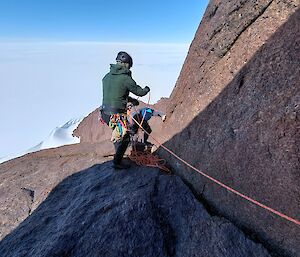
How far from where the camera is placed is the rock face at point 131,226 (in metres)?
4.70

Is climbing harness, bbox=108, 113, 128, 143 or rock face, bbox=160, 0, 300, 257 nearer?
rock face, bbox=160, 0, 300, 257

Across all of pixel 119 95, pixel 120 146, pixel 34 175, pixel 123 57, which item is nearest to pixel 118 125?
pixel 120 146

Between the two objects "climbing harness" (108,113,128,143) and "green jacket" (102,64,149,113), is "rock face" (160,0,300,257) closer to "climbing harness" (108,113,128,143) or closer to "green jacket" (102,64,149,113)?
"climbing harness" (108,113,128,143)

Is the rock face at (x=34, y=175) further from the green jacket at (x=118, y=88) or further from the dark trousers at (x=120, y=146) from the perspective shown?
the green jacket at (x=118, y=88)

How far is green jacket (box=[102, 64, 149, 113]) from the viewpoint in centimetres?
662

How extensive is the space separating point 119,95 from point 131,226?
10.1 feet

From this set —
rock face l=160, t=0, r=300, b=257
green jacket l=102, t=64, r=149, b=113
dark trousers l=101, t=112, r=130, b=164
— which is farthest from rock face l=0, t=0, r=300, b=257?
green jacket l=102, t=64, r=149, b=113

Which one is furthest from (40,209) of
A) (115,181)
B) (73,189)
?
(115,181)

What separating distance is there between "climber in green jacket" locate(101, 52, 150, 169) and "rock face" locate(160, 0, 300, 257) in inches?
52.6

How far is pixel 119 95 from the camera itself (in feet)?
22.4

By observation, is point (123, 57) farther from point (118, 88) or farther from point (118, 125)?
point (118, 125)

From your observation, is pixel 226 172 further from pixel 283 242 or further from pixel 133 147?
pixel 133 147

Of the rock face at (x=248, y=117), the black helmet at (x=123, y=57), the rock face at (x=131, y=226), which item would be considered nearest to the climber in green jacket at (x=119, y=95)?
the black helmet at (x=123, y=57)

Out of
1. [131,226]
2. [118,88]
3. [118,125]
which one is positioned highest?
[118,88]
